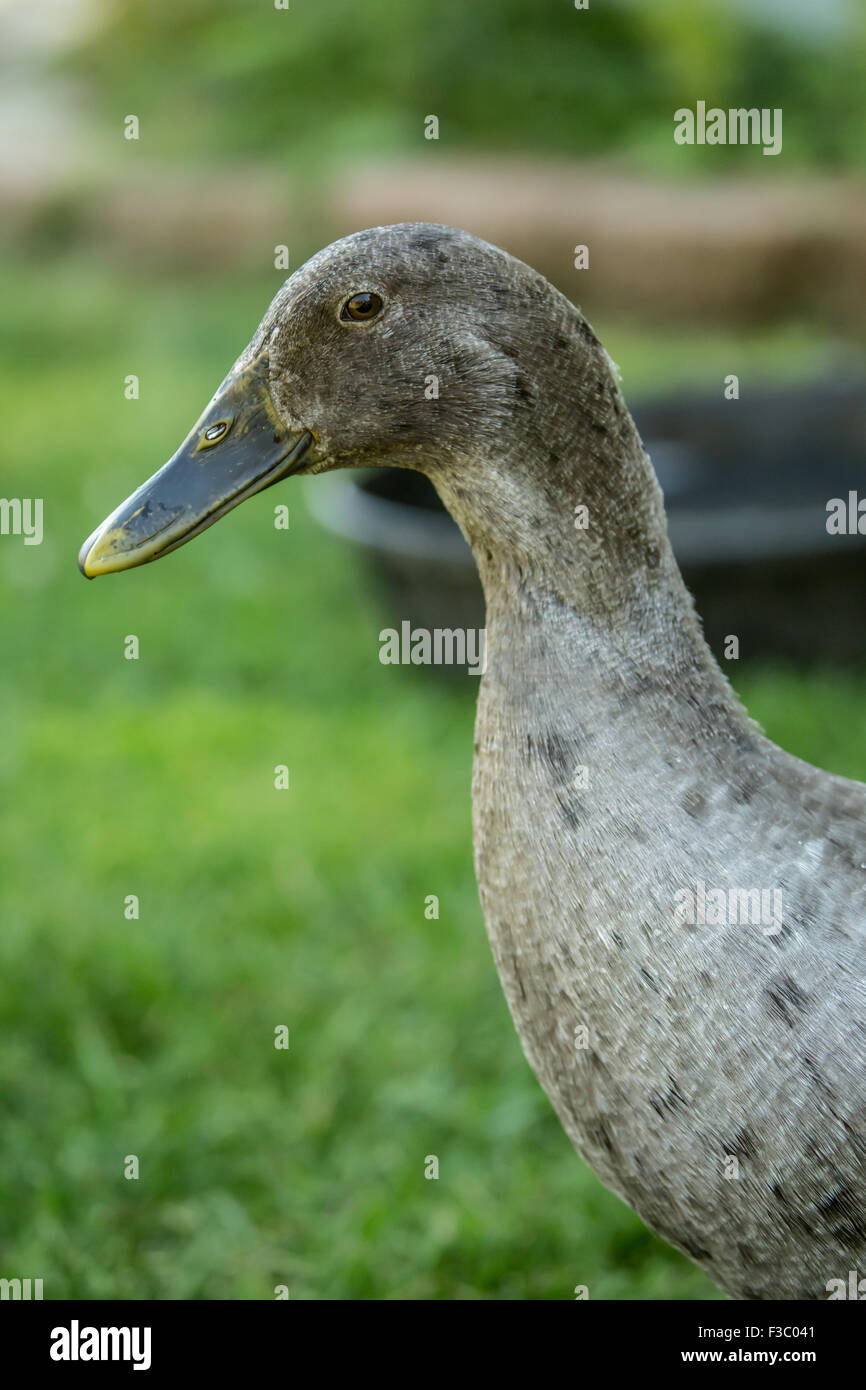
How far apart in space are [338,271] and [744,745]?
2.15ft

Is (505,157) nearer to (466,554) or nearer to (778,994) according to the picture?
(466,554)

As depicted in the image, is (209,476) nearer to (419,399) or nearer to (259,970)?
(419,399)

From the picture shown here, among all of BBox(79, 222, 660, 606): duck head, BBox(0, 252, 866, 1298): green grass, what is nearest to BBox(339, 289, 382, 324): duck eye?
BBox(79, 222, 660, 606): duck head

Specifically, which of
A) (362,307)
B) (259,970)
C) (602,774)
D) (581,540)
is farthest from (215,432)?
(259,970)

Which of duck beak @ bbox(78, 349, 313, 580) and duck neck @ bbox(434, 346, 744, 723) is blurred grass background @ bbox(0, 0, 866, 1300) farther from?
duck beak @ bbox(78, 349, 313, 580)

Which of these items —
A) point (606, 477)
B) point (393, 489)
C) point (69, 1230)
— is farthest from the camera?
point (393, 489)

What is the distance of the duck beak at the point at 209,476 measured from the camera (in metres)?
1.53

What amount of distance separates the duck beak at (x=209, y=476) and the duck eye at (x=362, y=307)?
0.11 metres

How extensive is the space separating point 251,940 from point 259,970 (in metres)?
0.12

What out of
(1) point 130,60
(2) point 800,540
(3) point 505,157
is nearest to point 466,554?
(2) point 800,540

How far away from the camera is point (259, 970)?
9.98 feet

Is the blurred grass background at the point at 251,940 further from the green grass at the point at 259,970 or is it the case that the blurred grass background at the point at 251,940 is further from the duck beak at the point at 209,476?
the duck beak at the point at 209,476

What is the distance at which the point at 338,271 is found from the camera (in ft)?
4.79

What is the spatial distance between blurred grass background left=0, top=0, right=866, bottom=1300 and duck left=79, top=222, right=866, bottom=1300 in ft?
2.88
